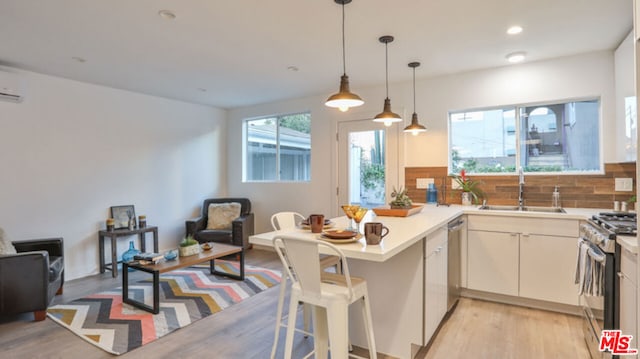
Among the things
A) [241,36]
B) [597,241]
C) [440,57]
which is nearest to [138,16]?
[241,36]

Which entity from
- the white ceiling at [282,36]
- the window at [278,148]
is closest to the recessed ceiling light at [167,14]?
the white ceiling at [282,36]

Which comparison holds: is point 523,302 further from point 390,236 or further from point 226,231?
point 226,231

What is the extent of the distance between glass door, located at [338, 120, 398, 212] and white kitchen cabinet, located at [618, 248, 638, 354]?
2.82m

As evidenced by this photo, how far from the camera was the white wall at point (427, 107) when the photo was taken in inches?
136

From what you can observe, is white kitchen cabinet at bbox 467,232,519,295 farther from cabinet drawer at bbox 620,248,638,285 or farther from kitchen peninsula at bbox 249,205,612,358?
cabinet drawer at bbox 620,248,638,285

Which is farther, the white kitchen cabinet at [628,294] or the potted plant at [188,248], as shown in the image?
the potted plant at [188,248]

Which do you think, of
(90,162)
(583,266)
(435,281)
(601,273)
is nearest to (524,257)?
(583,266)

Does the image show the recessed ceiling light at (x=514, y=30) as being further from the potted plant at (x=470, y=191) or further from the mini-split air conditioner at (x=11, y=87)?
the mini-split air conditioner at (x=11, y=87)

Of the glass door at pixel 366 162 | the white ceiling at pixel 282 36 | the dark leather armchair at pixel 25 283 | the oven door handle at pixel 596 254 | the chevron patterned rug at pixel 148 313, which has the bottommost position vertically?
the chevron patterned rug at pixel 148 313

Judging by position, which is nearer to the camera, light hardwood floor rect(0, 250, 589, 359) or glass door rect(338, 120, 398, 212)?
light hardwood floor rect(0, 250, 589, 359)

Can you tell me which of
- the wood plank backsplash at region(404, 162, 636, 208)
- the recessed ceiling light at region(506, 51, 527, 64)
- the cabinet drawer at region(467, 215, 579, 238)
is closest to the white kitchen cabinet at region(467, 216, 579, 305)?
the cabinet drawer at region(467, 215, 579, 238)

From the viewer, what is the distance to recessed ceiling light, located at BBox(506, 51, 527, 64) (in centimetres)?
343

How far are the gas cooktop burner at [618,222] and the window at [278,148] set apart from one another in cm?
370

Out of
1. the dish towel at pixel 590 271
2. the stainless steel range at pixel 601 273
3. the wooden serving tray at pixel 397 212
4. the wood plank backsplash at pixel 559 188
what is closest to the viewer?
the stainless steel range at pixel 601 273
